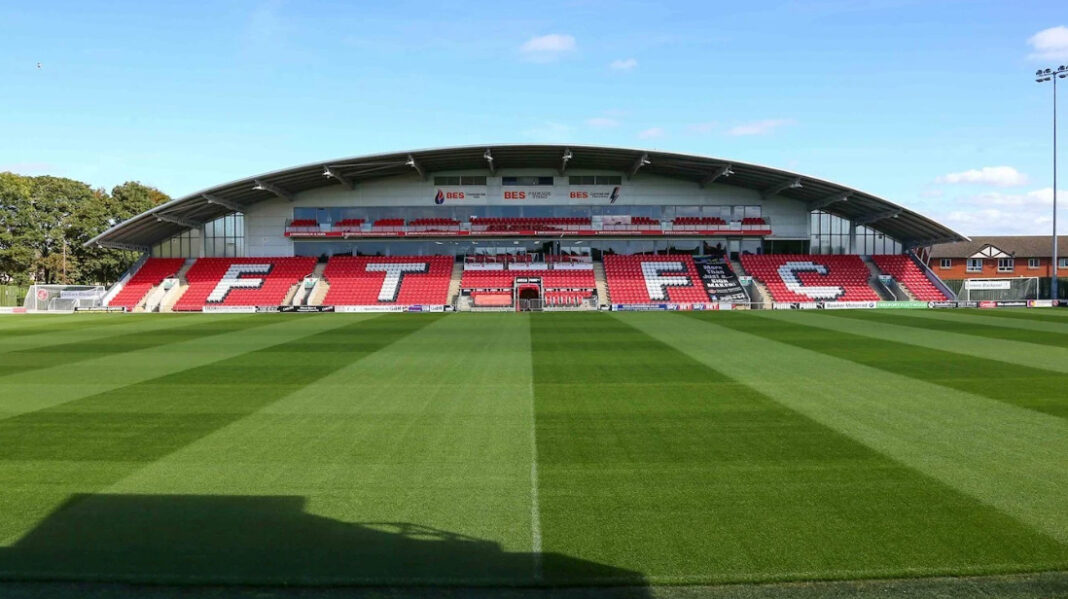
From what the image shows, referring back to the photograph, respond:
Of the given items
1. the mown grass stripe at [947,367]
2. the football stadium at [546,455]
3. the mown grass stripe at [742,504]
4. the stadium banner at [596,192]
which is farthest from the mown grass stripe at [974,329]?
the stadium banner at [596,192]

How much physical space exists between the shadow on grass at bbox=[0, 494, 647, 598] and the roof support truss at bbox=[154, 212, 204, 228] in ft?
148

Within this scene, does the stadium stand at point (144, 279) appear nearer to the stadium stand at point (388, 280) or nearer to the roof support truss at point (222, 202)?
the roof support truss at point (222, 202)

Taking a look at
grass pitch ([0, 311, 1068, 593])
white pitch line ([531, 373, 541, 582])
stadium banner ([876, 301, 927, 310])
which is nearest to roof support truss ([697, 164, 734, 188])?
stadium banner ([876, 301, 927, 310])

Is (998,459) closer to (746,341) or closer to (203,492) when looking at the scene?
(203,492)

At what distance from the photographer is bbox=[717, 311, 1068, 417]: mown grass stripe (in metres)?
12.0

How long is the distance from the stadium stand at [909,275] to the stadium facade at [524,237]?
0.15m

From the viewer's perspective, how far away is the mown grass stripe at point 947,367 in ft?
39.3

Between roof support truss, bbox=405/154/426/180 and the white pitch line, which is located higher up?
roof support truss, bbox=405/154/426/180

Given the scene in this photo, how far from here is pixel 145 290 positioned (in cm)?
4644

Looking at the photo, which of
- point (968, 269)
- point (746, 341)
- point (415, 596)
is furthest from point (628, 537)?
point (968, 269)

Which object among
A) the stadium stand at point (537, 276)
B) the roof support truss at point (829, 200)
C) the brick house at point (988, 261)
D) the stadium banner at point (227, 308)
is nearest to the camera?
the stadium banner at point (227, 308)

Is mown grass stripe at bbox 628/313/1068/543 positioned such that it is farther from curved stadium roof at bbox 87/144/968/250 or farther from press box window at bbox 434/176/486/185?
press box window at bbox 434/176/486/185

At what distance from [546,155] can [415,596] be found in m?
43.3

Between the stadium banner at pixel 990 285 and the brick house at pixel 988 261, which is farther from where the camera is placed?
the brick house at pixel 988 261
